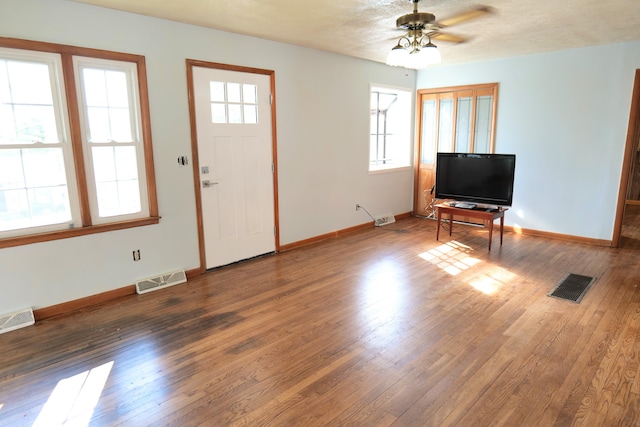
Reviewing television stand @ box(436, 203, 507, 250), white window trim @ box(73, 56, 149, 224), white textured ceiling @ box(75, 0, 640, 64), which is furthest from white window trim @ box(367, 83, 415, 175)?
white window trim @ box(73, 56, 149, 224)

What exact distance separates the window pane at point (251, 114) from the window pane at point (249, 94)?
5 cm

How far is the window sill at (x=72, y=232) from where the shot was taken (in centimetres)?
293

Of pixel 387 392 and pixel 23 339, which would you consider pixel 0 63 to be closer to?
pixel 23 339

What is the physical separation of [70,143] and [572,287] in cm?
467

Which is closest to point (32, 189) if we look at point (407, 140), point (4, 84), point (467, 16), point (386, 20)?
point (4, 84)

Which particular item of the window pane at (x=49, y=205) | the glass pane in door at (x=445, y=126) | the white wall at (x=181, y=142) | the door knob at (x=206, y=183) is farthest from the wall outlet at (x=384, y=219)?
the window pane at (x=49, y=205)

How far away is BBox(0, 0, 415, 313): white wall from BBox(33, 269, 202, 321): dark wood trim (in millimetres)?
47

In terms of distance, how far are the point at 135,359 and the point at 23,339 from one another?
976mm

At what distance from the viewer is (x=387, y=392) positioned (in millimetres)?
2189

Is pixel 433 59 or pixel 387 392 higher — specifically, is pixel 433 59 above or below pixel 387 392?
above

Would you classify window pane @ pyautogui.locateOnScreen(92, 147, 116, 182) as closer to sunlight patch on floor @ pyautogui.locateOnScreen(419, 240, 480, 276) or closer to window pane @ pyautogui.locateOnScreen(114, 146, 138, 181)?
window pane @ pyautogui.locateOnScreen(114, 146, 138, 181)

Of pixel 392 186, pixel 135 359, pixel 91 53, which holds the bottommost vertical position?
pixel 135 359

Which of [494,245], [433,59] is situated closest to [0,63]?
[433,59]

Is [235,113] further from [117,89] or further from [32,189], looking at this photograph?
[32,189]
